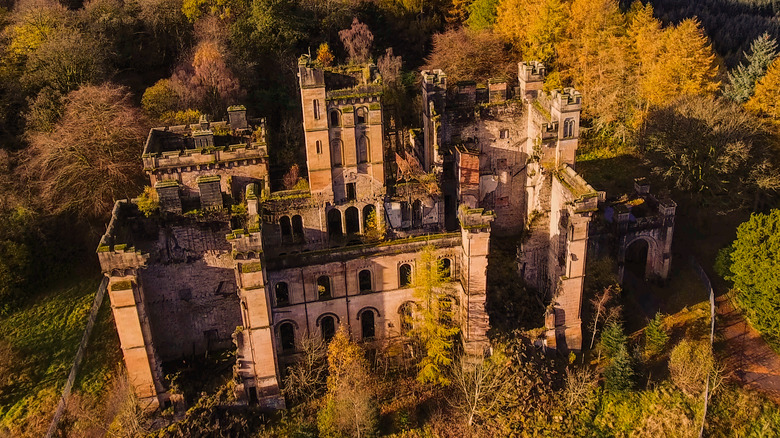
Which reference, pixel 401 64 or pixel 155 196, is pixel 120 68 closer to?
pixel 401 64

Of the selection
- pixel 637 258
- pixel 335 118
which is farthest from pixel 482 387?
pixel 637 258

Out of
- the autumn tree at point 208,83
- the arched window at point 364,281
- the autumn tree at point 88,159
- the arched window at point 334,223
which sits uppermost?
the autumn tree at point 208,83

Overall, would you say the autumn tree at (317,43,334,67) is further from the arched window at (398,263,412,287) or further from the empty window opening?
the arched window at (398,263,412,287)

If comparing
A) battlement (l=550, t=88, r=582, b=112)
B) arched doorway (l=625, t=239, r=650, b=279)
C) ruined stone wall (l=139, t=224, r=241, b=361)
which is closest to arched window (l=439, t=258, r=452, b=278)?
battlement (l=550, t=88, r=582, b=112)

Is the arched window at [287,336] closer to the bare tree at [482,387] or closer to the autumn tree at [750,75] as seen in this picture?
the bare tree at [482,387]

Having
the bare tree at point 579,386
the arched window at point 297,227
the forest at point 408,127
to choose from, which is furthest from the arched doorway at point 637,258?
the arched window at point 297,227

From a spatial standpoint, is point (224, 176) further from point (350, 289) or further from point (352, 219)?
point (350, 289)

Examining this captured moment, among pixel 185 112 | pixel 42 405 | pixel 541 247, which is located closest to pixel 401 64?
pixel 185 112
